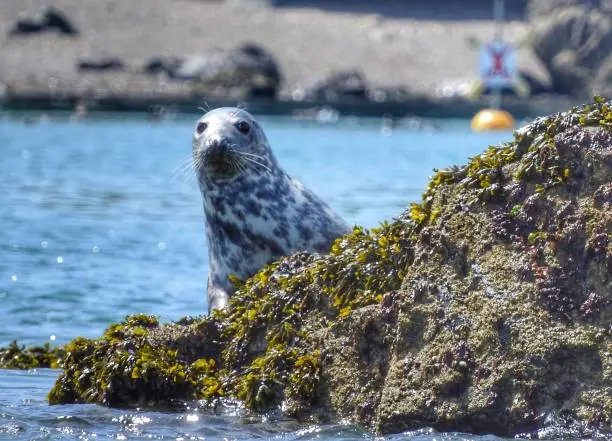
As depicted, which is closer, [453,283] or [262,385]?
[453,283]

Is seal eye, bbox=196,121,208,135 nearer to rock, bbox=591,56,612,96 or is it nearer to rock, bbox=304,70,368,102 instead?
rock, bbox=304,70,368,102

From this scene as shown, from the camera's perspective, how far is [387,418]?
529 cm

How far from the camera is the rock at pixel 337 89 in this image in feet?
180

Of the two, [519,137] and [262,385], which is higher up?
[519,137]

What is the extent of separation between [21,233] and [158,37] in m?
48.9

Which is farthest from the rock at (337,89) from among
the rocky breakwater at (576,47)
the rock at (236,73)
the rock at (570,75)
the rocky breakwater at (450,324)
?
the rocky breakwater at (450,324)

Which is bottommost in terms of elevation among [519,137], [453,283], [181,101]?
[181,101]

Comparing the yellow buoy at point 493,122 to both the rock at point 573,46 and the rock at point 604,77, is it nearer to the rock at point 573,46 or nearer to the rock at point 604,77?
the rock at point 604,77

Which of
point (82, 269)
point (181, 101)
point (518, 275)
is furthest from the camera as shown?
point (181, 101)

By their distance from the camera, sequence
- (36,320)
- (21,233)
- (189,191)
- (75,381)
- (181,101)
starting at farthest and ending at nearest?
(181,101), (189,191), (21,233), (36,320), (75,381)

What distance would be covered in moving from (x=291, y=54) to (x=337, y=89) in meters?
8.43

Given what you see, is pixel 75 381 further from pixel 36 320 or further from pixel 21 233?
pixel 21 233

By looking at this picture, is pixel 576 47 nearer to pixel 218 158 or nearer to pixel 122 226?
pixel 122 226

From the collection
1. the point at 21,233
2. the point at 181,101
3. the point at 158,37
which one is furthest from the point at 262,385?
the point at 158,37
